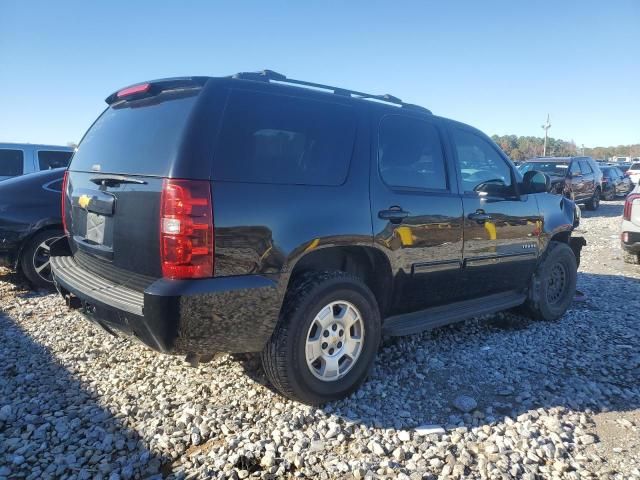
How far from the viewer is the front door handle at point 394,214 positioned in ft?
10.6

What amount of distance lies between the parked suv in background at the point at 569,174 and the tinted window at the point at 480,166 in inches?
383

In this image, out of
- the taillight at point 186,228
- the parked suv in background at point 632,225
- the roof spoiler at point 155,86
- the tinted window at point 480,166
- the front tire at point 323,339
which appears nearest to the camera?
the taillight at point 186,228

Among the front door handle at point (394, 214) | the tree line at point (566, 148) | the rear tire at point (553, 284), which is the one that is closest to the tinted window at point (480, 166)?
the front door handle at point (394, 214)

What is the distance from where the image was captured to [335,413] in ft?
9.82

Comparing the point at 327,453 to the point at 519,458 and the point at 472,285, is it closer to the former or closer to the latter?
the point at 519,458

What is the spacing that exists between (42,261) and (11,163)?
4.40 metres

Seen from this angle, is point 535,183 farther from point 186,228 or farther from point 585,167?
point 585,167

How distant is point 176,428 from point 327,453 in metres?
0.89

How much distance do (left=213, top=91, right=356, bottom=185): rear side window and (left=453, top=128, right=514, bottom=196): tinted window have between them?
1224mm

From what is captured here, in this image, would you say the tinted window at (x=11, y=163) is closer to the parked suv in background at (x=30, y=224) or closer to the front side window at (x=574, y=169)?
the parked suv in background at (x=30, y=224)

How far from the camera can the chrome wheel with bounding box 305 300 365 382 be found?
299 cm

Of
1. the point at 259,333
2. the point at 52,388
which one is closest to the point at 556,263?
the point at 259,333

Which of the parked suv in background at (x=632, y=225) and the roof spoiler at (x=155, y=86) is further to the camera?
the parked suv in background at (x=632, y=225)

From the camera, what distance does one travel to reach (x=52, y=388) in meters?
3.24
